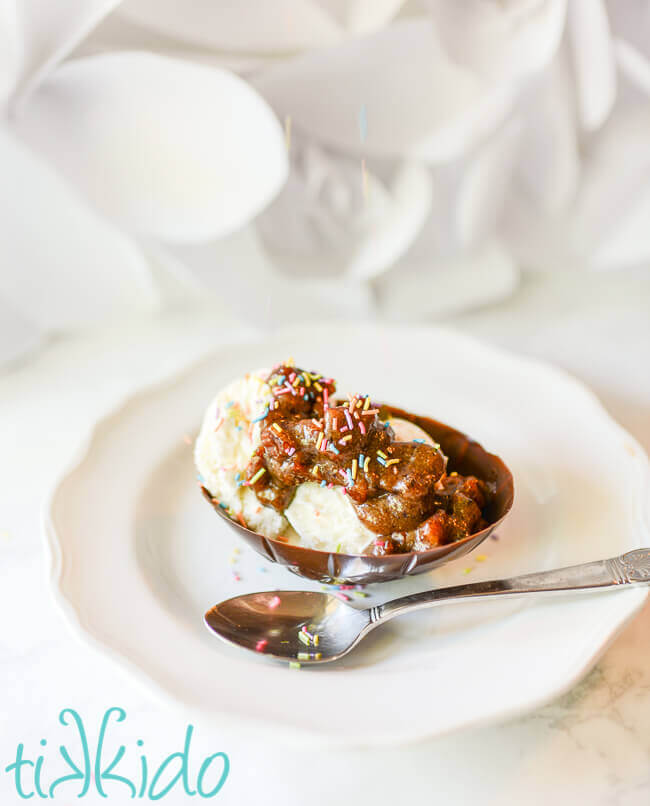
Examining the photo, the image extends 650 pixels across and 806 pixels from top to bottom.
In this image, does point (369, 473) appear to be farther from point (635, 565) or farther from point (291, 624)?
point (635, 565)

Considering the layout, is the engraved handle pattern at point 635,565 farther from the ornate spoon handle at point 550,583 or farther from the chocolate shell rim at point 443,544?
the chocolate shell rim at point 443,544

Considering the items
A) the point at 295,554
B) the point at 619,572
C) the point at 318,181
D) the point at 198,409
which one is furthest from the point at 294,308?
the point at 619,572

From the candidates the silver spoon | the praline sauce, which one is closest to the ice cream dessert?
the praline sauce

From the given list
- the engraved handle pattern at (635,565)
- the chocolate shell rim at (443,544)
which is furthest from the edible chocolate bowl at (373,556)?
the engraved handle pattern at (635,565)

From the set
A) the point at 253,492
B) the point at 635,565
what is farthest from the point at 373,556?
the point at 635,565

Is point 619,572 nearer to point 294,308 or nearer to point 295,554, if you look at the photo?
point 295,554

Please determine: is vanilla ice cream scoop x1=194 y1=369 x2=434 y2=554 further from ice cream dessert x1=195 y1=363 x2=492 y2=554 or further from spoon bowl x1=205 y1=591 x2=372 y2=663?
spoon bowl x1=205 y1=591 x2=372 y2=663

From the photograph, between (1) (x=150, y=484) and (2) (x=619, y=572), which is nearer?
(2) (x=619, y=572)
